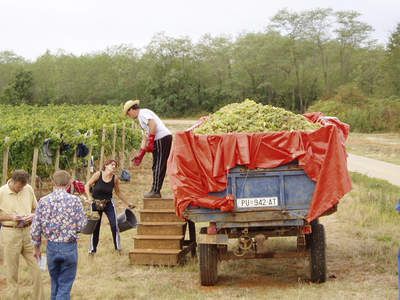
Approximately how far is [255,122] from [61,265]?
3310 mm

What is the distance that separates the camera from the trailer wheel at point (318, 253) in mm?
7969

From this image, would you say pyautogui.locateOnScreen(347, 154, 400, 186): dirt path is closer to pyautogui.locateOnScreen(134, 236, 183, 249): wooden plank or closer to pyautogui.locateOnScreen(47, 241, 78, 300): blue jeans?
pyautogui.locateOnScreen(134, 236, 183, 249): wooden plank

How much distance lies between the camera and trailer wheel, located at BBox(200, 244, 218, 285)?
316 inches

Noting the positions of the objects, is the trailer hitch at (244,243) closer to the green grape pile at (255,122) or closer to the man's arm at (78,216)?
the green grape pile at (255,122)

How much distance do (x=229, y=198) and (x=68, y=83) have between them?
6444 cm

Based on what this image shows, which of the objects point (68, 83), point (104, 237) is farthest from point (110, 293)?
point (68, 83)

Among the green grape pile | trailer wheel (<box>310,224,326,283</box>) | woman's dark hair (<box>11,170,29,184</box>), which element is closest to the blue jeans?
woman's dark hair (<box>11,170,29,184</box>)

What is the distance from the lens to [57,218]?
20.6 feet

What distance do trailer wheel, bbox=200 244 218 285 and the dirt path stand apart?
434 inches

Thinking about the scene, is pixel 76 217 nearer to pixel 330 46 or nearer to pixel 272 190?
pixel 272 190

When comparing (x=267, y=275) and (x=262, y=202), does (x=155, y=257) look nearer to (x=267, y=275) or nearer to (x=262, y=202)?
(x=267, y=275)

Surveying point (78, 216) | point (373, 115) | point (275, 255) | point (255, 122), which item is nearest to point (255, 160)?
point (255, 122)

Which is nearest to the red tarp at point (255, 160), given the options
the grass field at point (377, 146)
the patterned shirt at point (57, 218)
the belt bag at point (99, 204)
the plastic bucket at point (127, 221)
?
the patterned shirt at point (57, 218)

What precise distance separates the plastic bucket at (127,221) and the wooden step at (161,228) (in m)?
0.43
